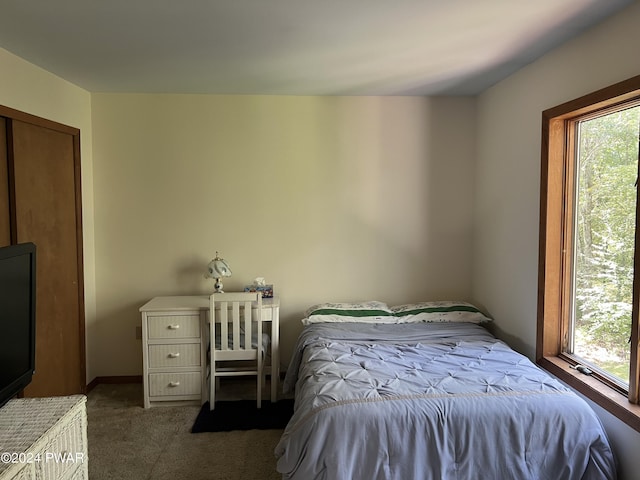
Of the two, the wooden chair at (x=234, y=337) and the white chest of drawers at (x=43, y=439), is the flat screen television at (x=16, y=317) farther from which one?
the wooden chair at (x=234, y=337)

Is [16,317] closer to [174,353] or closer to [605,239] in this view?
[174,353]

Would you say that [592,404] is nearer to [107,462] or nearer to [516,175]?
[516,175]

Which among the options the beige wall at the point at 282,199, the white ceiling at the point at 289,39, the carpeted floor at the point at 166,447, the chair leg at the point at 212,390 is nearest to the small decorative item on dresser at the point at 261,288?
the beige wall at the point at 282,199

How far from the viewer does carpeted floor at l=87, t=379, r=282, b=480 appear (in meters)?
2.41

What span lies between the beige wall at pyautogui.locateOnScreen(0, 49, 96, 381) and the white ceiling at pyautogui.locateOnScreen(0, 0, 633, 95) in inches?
3.5

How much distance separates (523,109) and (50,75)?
329 cm

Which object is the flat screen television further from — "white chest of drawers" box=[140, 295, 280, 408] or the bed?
"white chest of drawers" box=[140, 295, 280, 408]

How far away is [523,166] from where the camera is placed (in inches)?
114

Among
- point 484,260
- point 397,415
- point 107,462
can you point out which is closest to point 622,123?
point 484,260

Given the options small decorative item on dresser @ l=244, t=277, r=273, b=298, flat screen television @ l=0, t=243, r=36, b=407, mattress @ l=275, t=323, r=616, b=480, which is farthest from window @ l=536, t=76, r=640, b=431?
flat screen television @ l=0, t=243, r=36, b=407

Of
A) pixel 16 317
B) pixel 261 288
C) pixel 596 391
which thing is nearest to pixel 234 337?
pixel 261 288

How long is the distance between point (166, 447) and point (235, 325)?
874 millimetres

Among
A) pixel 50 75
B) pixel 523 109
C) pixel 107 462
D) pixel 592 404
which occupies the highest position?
pixel 50 75

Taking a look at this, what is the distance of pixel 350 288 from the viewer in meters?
3.71
